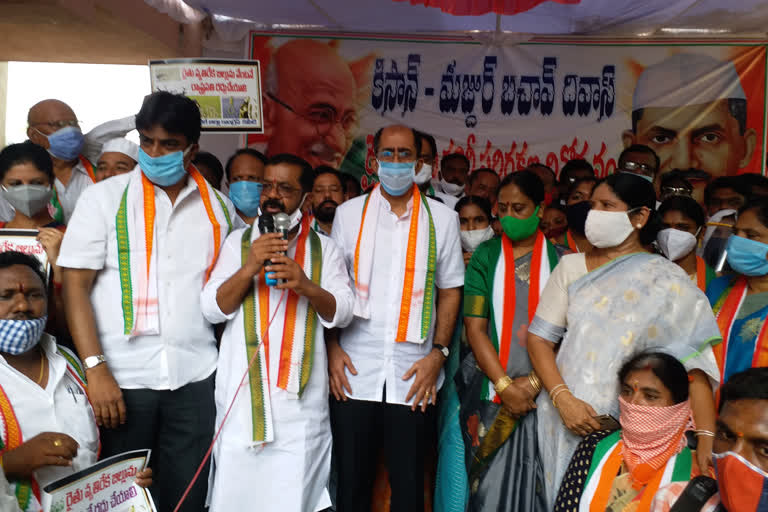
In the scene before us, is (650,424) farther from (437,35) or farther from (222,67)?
(437,35)

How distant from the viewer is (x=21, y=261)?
2400 millimetres

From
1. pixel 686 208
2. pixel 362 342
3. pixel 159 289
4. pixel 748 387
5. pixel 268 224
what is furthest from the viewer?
pixel 686 208

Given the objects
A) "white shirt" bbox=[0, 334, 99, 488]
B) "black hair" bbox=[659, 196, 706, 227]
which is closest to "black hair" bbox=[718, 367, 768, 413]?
"black hair" bbox=[659, 196, 706, 227]

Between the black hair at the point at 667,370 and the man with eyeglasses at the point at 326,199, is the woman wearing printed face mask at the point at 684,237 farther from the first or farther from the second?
the man with eyeglasses at the point at 326,199

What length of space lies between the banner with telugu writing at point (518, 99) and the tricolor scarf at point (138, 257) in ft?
12.8

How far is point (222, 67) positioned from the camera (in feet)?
11.8

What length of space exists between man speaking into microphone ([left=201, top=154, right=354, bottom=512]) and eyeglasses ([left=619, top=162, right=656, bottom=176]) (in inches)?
97.7

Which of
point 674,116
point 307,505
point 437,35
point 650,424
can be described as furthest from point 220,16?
point 650,424

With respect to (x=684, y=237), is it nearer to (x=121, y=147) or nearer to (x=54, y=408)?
(x=54, y=408)

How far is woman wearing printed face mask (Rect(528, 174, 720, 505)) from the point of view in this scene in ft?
8.34

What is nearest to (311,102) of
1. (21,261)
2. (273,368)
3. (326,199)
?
(326,199)

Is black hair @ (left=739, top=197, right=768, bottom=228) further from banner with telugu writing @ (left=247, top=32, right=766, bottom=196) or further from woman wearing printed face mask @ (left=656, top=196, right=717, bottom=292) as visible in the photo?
banner with telugu writing @ (left=247, top=32, right=766, bottom=196)

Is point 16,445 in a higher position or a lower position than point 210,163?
lower

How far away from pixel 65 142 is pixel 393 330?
2133mm
